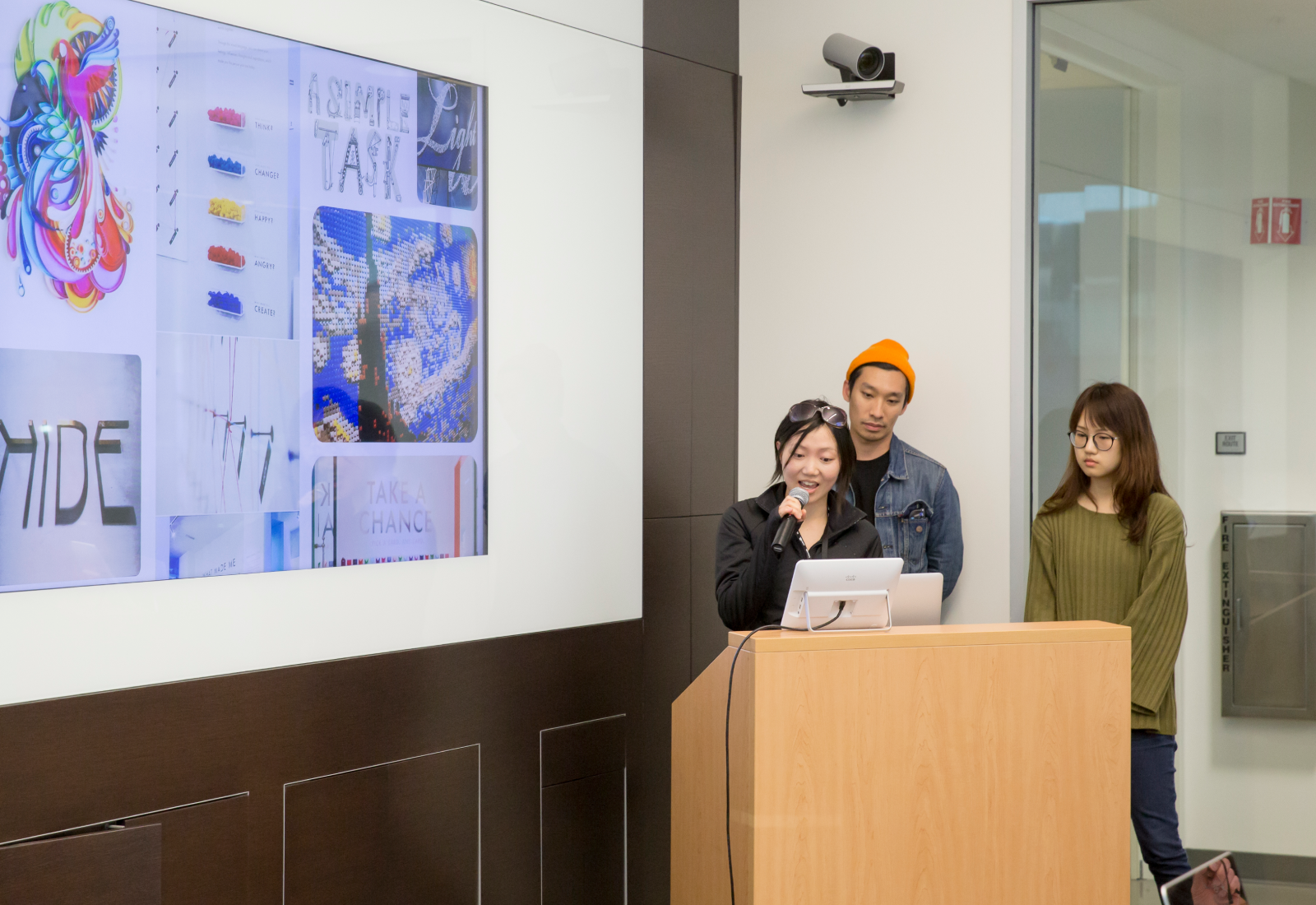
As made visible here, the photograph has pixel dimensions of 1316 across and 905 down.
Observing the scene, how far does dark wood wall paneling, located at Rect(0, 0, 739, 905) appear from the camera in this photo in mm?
2572

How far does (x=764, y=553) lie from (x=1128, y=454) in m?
1.19

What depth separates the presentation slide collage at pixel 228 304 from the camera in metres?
2.52

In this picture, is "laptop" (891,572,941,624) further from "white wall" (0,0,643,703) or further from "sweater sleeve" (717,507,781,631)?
"white wall" (0,0,643,703)

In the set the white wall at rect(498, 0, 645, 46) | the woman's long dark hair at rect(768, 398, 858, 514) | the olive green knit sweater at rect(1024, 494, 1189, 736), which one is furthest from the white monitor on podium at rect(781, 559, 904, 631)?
the white wall at rect(498, 0, 645, 46)

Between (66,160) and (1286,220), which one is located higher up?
(1286,220)

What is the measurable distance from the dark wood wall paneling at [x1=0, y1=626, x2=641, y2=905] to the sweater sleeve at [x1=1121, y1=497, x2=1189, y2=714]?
1709 mm

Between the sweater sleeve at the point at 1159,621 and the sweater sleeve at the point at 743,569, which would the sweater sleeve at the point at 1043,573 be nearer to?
the sweater sleeve at the point at 1159,621

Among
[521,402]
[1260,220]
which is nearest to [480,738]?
[521,402]

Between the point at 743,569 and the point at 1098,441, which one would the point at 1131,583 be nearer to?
the point at 1098,441

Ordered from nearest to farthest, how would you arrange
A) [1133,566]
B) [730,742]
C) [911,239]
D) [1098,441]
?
[730,742], [1133,566], [1098,441], [911,239]

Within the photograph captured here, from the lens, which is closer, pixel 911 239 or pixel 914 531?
pixel 914 531

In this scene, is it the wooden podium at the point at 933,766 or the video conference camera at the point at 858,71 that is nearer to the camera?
the wooden podium at the point at 933,766

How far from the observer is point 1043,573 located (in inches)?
129

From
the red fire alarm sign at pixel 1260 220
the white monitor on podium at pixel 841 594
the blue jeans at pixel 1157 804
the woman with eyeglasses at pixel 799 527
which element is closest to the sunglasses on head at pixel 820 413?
the woman with eyeglasses at pixel 799 527
